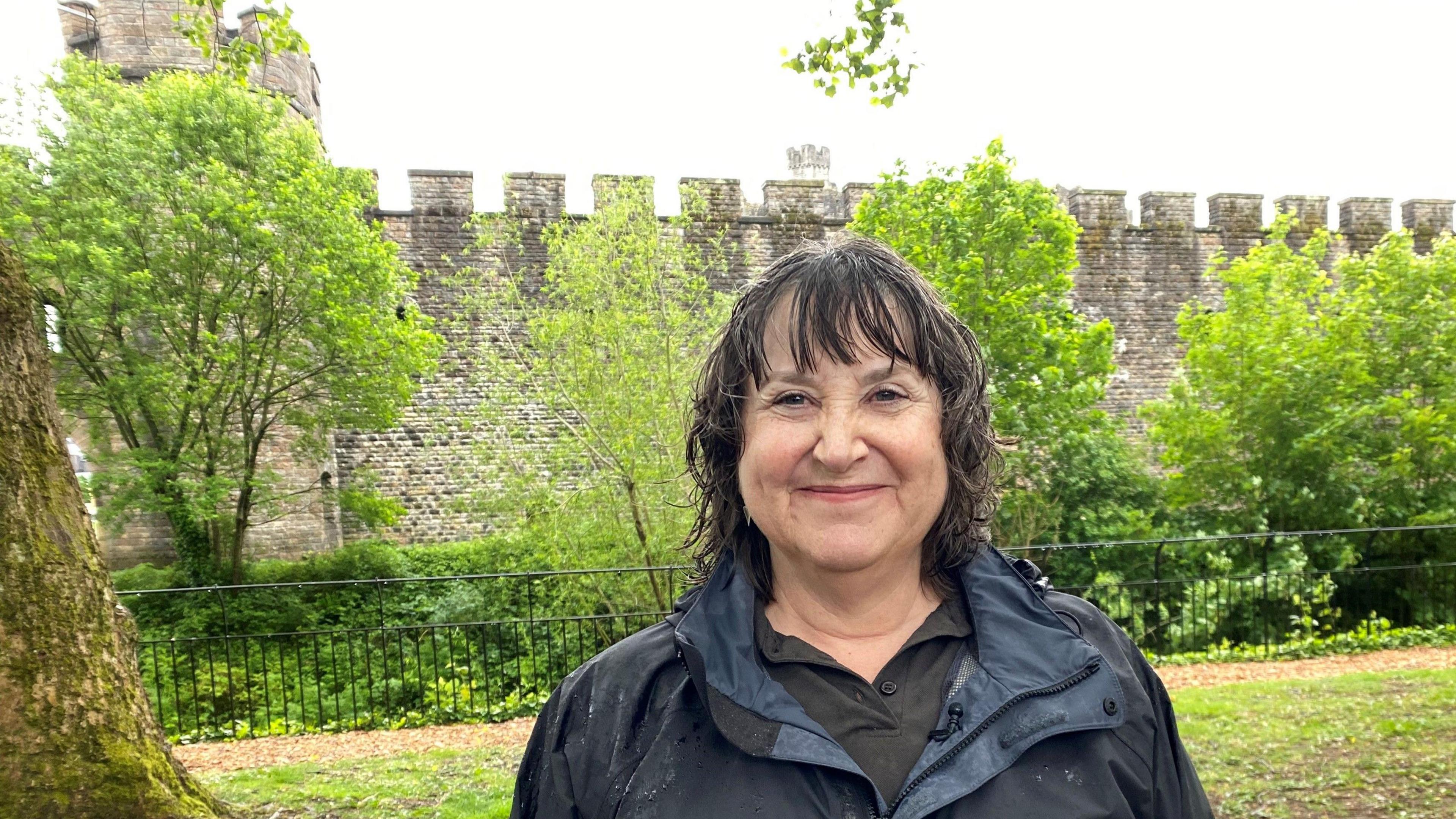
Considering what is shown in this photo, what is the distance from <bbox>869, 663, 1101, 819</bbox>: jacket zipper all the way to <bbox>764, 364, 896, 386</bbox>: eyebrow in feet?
1.72

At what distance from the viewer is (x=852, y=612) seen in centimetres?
146

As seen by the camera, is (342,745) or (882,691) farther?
(342,745)

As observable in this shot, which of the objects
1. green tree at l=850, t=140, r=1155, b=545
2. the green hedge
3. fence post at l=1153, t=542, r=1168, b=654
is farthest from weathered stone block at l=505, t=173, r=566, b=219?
the green hedge

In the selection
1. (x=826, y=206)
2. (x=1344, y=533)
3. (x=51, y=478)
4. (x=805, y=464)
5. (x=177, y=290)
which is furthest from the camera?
(x=826, y=206)

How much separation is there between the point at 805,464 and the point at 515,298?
8522 mm

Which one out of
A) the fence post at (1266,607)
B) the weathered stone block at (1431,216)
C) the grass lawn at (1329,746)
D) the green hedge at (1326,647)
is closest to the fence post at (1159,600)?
the green hedge at (1326,647)

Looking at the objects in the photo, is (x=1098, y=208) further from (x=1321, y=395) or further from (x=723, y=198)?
(x=723, y=198)

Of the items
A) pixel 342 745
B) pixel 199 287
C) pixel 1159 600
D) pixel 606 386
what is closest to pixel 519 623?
pixel 342 745

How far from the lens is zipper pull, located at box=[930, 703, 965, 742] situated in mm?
1231

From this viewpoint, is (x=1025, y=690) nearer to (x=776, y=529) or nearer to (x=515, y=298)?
(x=776, y=529)

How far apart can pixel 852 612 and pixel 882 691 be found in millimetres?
142

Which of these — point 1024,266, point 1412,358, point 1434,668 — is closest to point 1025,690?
point 1434,668

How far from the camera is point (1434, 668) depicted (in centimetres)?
715

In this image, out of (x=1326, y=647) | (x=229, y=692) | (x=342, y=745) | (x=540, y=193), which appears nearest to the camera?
(x=342, y=745)
